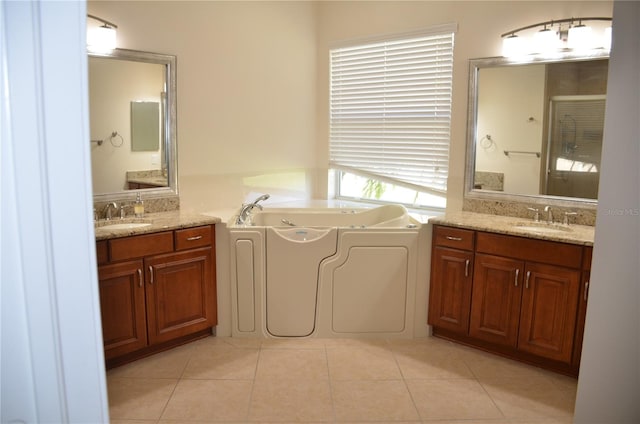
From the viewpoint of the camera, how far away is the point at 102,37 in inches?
125

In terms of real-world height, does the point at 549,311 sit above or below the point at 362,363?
above

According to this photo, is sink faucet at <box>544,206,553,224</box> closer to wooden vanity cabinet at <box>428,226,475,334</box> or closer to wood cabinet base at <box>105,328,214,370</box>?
wooden vanity cabinet at <box>428,226,475,334</box>

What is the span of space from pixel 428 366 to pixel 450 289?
0.55m

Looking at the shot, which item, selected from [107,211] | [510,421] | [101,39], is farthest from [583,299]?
[101,39]

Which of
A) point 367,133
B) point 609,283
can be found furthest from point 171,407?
point 367,133

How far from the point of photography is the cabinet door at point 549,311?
2.81 meters

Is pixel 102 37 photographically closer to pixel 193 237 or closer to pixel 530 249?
pixel 193 237

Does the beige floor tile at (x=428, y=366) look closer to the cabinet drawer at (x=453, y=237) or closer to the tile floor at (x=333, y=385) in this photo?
the tile floor at (x=333, y=385)

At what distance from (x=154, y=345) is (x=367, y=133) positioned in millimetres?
2494

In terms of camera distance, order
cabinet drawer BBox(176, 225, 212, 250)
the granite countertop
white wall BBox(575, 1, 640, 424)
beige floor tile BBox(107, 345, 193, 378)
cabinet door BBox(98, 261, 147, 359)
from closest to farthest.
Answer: white wall BBox(575, 1, 640, 424) < cabinet door BBox(98, 261, 147, 359) < beige floor tile BBox(107, 345, 193, 378) < cabinet drawer BBox(176, 225, 212, 250) < the granite countertop

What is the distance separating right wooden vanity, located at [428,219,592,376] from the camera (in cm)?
281

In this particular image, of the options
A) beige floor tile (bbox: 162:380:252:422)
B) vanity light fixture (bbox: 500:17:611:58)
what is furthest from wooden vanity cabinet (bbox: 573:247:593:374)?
beige floor tile (bbox: 162:380:252:422)

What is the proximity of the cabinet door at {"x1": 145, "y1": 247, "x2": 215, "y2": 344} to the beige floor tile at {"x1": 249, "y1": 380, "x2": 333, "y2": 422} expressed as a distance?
27.5 inches

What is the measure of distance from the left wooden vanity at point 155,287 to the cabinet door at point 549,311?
200cm
